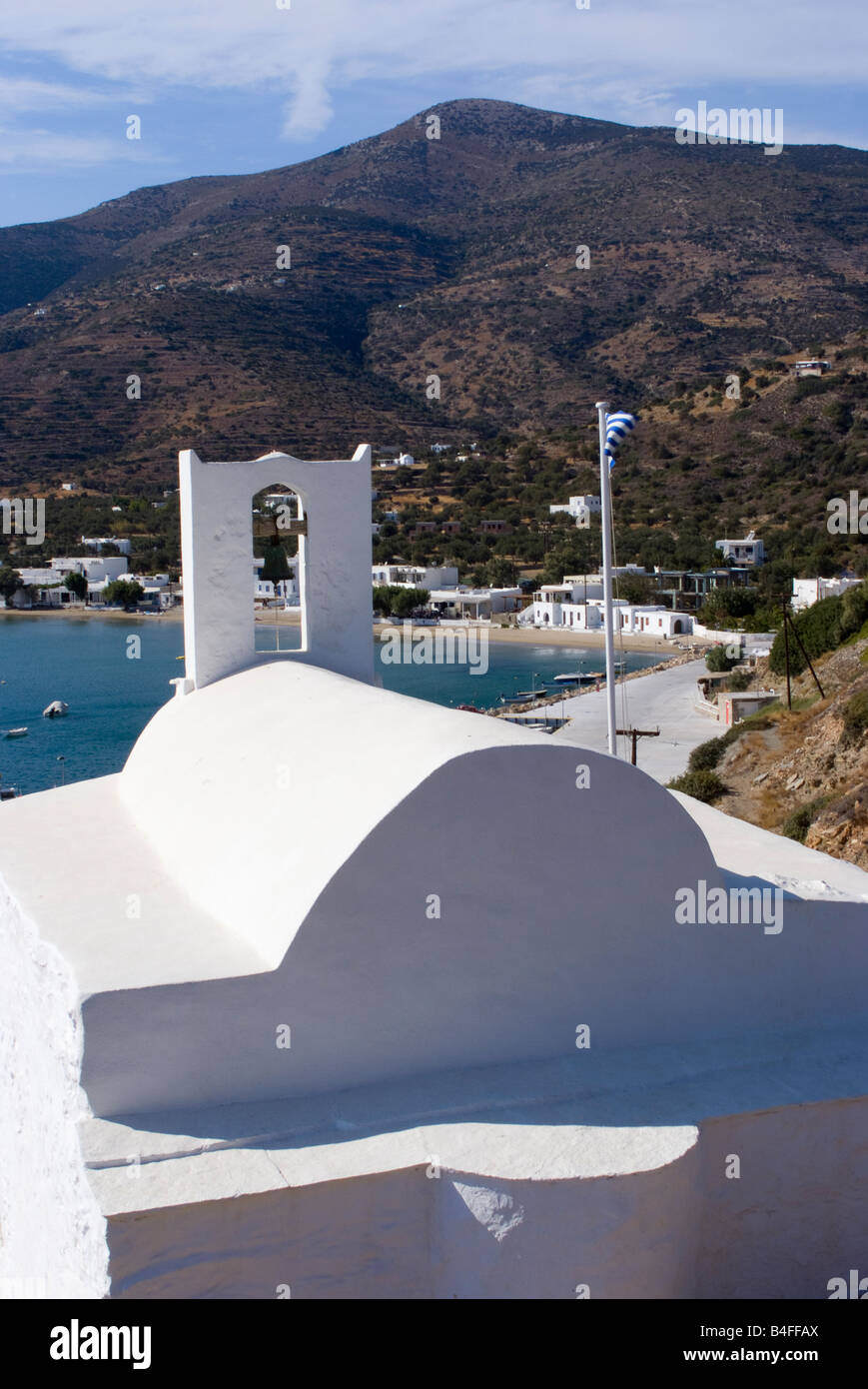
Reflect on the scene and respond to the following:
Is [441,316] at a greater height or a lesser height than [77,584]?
greater

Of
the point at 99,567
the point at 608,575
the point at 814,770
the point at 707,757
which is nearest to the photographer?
the point at 608,575

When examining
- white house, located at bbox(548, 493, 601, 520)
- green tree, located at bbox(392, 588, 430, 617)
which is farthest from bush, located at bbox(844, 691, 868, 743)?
white house, located at bbox(548, 493, 601, 520)

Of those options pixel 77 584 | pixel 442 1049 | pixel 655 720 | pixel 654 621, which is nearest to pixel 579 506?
pixel 654 621

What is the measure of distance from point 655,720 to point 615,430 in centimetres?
2512

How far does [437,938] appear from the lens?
16.2 feet

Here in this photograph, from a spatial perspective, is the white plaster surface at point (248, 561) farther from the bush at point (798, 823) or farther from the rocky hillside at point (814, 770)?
the bush at point (798, 823)

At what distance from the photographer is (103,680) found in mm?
50375

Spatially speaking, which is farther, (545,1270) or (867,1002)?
(867,1002)

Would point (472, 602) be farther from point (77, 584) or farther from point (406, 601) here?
point (77, 584)

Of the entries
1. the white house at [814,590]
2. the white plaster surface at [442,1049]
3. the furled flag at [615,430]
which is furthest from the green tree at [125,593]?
the white plaster surface at [442,1049]

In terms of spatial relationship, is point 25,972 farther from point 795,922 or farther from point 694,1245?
point 795,922
